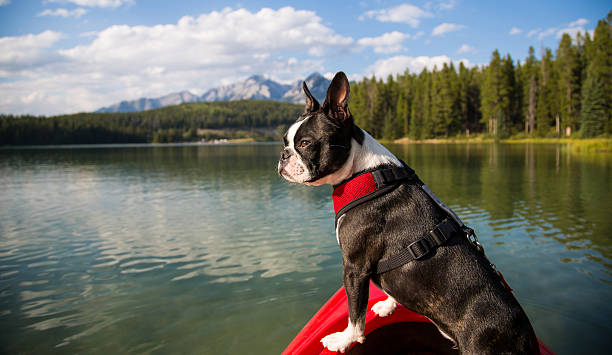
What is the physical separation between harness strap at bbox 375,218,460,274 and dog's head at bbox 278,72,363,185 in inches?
31.2

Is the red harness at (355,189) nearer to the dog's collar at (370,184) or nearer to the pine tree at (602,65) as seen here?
the dog's collar at (370,184)

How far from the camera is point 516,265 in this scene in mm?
7371

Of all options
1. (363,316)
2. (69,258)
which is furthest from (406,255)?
(69,258)

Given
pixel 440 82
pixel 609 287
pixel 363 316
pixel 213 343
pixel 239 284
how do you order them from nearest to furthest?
pixel 363 316 → pixel 213 343 → pixel 609 287 → pixel 239 284 → pixel 440 82

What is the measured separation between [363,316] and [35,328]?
5886 mm

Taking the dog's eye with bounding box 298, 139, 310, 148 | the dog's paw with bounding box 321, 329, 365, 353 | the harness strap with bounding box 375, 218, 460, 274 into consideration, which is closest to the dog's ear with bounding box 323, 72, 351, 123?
the dog's eye with bounding box 298, 139, 310, 148

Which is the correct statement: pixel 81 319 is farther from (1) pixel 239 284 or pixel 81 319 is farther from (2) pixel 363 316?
(2) pixel 363 316

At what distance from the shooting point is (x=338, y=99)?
2.54m

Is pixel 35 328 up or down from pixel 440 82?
down

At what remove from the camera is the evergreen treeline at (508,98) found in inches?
2379

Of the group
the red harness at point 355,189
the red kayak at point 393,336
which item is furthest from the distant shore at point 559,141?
the red harness at point 355,189

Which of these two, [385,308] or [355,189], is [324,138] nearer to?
[355,189]

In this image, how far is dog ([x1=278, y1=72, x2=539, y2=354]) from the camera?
212cm

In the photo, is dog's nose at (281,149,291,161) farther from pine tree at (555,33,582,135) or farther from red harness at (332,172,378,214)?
pine tree at (555,33,582,135)
